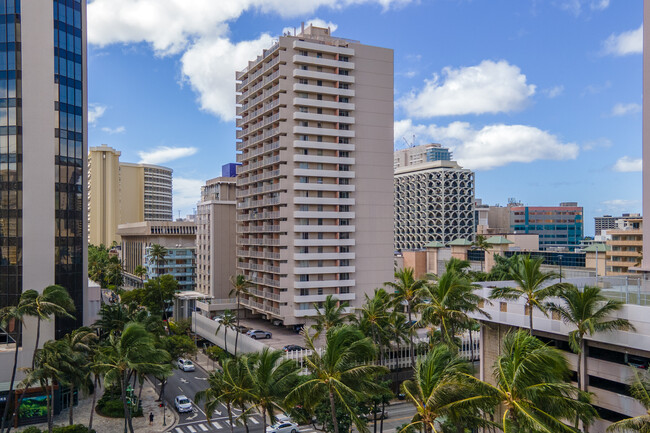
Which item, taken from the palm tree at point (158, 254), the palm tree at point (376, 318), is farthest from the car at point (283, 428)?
the palm tree at point (158, 254)

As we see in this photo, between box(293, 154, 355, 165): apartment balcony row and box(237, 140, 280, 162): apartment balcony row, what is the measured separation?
3.59 meters

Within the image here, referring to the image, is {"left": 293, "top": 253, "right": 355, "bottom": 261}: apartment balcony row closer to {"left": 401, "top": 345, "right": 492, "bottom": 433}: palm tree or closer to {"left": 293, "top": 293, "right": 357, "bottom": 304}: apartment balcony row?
{"left": 293, "top": 293, "right": 357, "bottom": 304}: apartment balcony row

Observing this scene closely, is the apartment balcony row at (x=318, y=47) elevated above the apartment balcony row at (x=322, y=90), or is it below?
above

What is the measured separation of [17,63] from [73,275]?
2171 centimetres

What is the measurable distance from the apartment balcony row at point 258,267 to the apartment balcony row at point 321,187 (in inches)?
463

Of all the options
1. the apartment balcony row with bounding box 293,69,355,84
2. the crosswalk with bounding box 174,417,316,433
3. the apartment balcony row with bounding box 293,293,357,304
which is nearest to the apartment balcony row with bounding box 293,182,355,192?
the apartment balcony row with bounding box 293,69,355,84

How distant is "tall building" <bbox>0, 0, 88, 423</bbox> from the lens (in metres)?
49.1

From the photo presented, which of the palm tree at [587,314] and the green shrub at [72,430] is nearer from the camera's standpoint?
the palm tree at [587,314]

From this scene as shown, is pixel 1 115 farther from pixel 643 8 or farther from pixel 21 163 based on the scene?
pixel 643 8

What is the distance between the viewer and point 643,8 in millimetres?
33812

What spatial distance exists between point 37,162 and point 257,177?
33611 mm

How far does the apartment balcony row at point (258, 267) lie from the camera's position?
72.1m

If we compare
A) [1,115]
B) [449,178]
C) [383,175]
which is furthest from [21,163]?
[449,178]

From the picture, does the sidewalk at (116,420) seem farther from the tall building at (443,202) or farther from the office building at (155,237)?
the tall building at (443,202)
